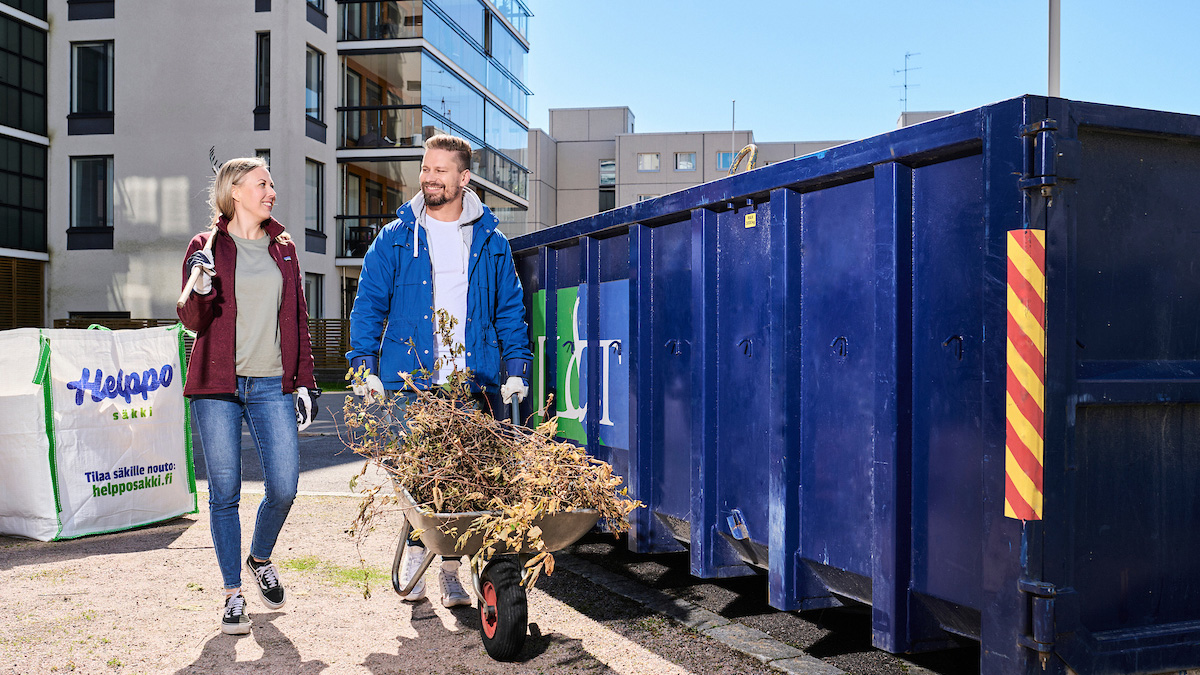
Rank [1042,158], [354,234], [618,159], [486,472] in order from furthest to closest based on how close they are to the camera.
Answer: [618,159] → [354,234] → [486,472] → [1042,158]

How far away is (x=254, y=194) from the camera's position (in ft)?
15.2

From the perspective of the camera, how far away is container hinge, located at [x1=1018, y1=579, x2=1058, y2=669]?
9.39 feet

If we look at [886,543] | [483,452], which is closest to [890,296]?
[886,543]

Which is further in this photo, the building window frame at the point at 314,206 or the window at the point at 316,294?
the window at the point at 316,294

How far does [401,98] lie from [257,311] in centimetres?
3166

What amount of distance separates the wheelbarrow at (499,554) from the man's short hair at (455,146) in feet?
6.07

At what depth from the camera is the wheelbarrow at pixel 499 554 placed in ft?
12.8

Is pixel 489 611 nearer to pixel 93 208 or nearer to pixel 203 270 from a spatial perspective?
pixel 203 270

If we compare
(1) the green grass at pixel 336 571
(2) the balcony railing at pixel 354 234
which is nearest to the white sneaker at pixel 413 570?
(1) the green grass at pixel 336 571

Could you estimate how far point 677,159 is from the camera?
61500 mm

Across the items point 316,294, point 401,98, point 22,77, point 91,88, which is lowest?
point 316,294

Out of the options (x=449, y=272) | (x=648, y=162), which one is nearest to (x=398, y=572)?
(x=449, y=272)

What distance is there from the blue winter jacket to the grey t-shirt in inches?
16.5

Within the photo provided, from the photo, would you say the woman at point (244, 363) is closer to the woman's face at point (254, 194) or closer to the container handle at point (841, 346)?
the woman's face at point (254, 194)
